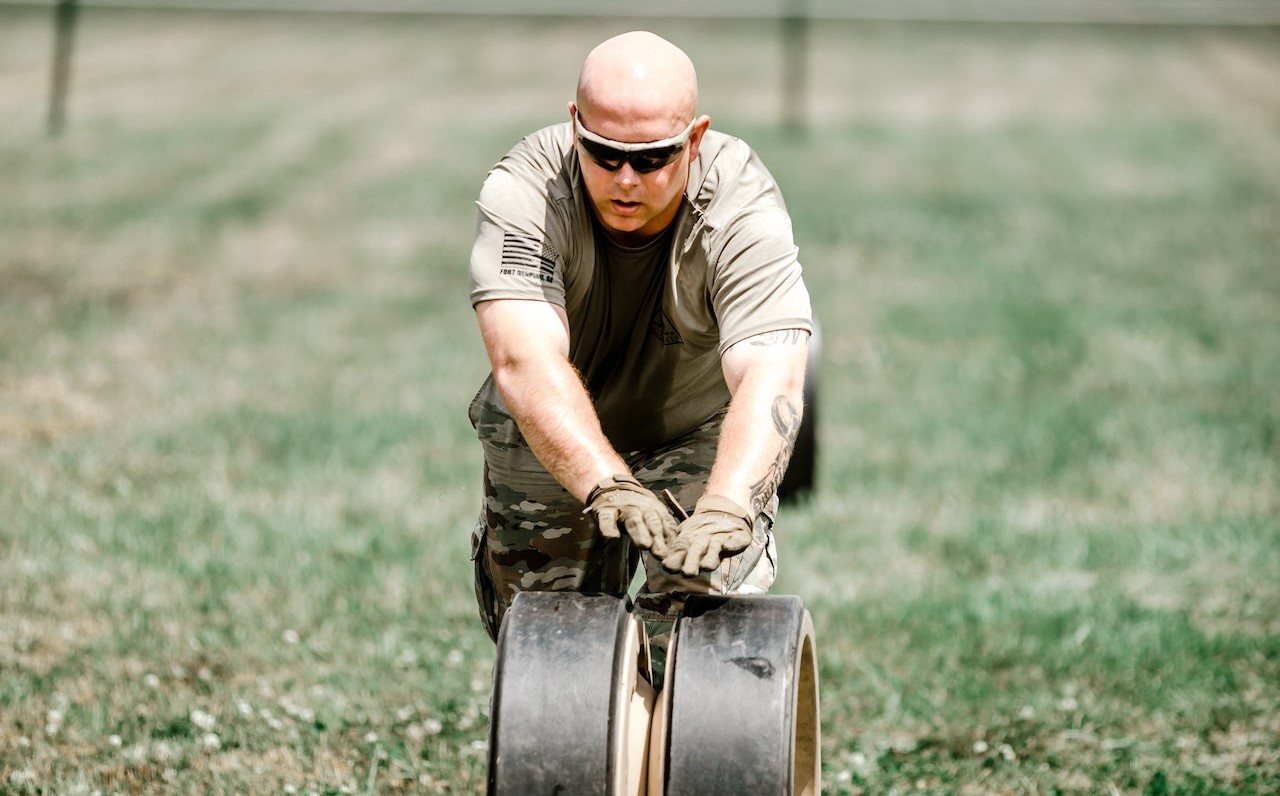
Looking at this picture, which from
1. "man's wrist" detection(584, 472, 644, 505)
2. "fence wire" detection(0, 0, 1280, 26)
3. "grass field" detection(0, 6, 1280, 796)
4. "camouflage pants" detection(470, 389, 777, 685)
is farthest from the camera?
"fence wire" detection(0, 0, 1280, 26)

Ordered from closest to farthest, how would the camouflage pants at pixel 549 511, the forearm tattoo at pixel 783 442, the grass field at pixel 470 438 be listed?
the forearm tattoo at pixel 783 442, the camouflage pants at pixel 549 511, the grass field at pixel 470 438

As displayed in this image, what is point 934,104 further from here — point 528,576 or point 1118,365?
point 528,576

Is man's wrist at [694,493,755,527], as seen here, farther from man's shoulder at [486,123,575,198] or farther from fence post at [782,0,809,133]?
fence post at [782,0,809,133]

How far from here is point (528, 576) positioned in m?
4.95

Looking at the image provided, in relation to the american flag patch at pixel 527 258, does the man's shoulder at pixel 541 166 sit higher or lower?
higher

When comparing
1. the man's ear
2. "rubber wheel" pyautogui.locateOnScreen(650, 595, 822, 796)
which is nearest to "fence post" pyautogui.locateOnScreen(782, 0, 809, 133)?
the man's ear

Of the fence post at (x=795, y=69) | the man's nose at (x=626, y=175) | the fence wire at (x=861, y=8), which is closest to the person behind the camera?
the man's nose at (x=626, y=175)

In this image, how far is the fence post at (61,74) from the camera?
59.4ft

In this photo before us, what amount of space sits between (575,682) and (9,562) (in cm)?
435

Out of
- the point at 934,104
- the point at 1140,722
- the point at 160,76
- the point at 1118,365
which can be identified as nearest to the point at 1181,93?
the point at 934,104

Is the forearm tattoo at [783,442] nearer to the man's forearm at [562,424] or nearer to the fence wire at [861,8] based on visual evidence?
the man's forearm at [562,424]

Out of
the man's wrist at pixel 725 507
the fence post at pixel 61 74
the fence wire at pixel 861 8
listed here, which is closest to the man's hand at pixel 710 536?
the man's wrist at pixel 725 507

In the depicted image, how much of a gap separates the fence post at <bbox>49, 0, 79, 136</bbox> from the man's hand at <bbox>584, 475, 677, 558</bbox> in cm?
1585

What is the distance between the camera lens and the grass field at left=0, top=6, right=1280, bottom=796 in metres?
5.65
